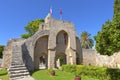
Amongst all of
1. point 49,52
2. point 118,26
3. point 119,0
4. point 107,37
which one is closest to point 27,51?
point 49,52

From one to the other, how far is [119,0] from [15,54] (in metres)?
20.9

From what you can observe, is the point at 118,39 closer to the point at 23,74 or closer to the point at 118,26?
the point at 118,26

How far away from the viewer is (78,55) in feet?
97.7

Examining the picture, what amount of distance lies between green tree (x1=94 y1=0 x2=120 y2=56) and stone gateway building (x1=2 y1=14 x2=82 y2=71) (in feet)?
43.9

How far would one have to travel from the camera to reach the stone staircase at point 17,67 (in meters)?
14.4

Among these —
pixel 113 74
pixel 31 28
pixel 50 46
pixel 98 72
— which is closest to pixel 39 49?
pixel 50 46

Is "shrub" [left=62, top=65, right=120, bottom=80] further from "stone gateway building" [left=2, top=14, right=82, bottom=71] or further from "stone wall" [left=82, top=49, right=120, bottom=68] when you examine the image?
"stone wall" [left=82, top=49, right=120, bottom=68]

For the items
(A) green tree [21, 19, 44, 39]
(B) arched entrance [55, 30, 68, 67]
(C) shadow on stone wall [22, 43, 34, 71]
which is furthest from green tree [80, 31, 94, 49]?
(C) shadow on stone wall [22, 43, 34, 71]

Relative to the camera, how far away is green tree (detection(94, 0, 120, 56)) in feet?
35.6

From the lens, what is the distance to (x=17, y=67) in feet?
52.9

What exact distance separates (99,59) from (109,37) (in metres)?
21.3

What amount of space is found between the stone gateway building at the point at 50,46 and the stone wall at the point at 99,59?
1.60 meters

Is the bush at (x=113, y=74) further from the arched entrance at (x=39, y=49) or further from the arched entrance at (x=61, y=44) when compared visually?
the arched entrance at (x=39, y=49)

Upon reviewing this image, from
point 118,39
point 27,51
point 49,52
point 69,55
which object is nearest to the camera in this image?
point 118,39
